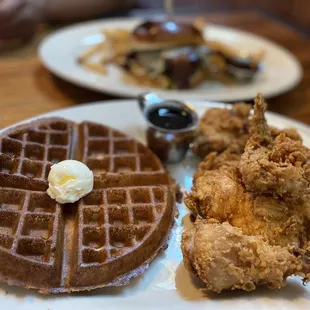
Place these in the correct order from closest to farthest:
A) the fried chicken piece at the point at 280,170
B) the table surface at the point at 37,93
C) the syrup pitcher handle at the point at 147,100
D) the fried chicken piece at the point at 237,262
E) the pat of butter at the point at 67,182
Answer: the fried chicken piece at the point at 237,262 → the fried chicken piece at the point at 280,170 → the pat of butter at the point at 67,182 → the syrup pitcher handle at the point at 147,100 → the table surface at the point at 37,93

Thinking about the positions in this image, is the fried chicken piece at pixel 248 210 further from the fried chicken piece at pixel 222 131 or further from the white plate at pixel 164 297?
the fried chicken piece at pixel 222 131

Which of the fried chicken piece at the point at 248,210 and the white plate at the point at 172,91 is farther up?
the fried chicken piece at the point at 248,210

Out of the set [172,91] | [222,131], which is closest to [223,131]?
[222,131]

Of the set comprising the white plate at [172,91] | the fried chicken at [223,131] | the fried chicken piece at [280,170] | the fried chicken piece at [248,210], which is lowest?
the white plate at [172,91]

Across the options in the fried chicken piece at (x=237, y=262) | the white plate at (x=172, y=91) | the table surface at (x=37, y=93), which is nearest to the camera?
the fried chicken piece at (x=237, y=262)

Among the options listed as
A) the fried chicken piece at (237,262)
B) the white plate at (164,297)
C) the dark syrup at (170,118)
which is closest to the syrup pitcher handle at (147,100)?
the dark syrup at (170,118)

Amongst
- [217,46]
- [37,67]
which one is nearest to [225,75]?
[217,46]

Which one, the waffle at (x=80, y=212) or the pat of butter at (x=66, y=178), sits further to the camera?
the pat of butter at (x=66, y=178)
